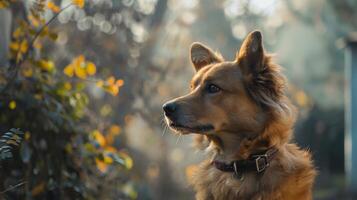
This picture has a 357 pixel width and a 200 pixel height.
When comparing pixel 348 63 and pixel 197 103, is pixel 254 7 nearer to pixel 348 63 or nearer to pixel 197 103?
pixel 348 63

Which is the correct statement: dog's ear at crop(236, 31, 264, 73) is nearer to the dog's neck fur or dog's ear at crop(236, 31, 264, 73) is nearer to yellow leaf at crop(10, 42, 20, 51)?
the dog's neck fur

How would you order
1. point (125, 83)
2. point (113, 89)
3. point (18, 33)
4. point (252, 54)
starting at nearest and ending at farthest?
point (252, 54), point (18, 33), point (113, 89), point (125, 83)

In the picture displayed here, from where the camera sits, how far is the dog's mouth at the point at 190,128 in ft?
15.6

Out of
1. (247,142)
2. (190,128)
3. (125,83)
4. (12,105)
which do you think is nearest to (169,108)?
(190,128)

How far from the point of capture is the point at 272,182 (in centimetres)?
444

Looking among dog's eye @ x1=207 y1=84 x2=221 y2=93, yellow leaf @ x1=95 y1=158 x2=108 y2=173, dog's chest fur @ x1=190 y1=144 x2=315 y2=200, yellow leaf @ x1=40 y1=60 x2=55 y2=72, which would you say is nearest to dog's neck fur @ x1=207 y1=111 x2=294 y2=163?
dog's chest fur @ x1=190 y1=144 x2=315 y2=200

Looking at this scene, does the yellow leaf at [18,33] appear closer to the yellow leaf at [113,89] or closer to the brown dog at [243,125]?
the yellow leaf at [113,89]

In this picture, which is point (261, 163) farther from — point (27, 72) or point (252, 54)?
point (27, 72)

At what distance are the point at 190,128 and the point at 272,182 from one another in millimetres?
778

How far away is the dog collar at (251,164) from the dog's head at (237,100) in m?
0.21

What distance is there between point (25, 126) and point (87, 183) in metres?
0.91

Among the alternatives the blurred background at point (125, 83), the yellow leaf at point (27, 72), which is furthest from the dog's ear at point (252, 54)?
the yellow leaf at point (27, 72)

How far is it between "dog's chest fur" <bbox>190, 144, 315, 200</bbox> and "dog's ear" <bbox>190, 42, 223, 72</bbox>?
118cm

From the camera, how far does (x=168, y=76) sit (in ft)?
44.0
